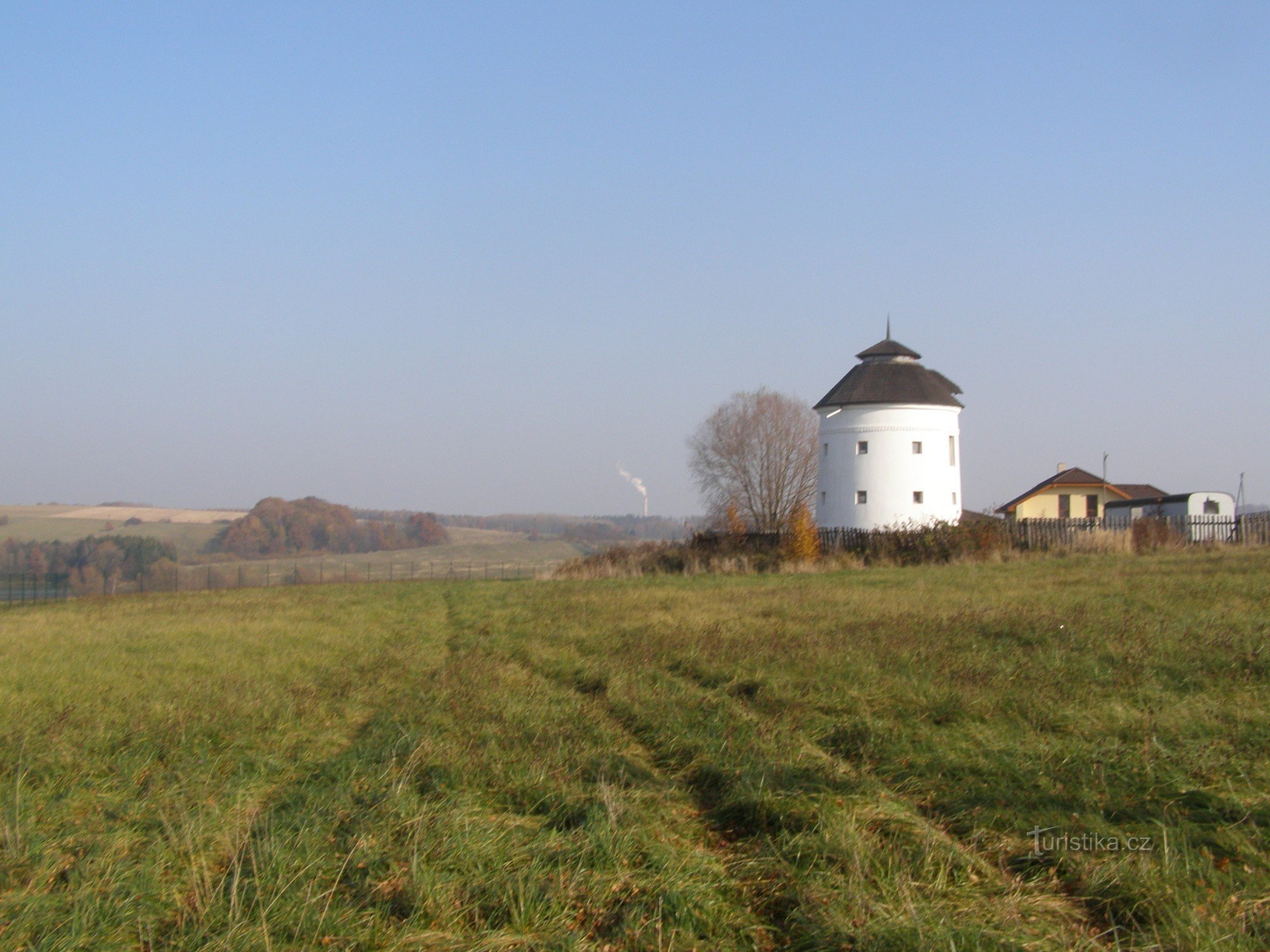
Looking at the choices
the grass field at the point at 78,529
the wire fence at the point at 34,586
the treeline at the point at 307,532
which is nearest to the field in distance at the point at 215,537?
the grass field at the point at 78,529

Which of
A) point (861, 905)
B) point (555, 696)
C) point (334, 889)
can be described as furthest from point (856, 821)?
point (555, 696)

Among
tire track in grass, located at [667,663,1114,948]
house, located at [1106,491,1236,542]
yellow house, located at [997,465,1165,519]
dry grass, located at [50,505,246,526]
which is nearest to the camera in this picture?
tire track in grass, located at [667,663,1114,948]

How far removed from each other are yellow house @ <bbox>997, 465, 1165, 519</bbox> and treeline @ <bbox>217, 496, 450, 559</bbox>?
55724 mm

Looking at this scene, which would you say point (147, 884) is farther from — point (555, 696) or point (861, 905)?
point (555, 696)

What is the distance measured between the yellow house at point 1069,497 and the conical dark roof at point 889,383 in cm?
1523

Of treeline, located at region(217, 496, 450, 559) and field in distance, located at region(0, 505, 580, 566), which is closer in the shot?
field in distance, located at region(0, 505, 580, 566)

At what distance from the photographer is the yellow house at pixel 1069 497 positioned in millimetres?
51375

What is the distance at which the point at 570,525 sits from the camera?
120 m

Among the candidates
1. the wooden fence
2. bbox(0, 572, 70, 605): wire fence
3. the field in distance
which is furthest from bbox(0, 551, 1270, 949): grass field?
the field in distance

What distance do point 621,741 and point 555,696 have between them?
1.92m

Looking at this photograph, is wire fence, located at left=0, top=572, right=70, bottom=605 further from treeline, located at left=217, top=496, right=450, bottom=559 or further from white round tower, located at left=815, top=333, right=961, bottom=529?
treeline, located at left=217, top=496, right=450, bottom=559

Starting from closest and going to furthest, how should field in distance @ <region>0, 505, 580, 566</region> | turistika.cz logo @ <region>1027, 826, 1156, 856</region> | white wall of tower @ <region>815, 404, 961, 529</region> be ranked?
turistika.cz logo @ <region>1027, 826, 1156, 856</region>
white wall of tower @ <region>815, 404, 961, 529</region>
field in distance @ <region>0, 505, 580, 566</region>

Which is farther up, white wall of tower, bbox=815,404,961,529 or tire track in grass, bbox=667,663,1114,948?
white wall of tower, bbox=815,404,961,529

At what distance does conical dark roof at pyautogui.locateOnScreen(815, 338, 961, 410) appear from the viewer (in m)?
37.4
